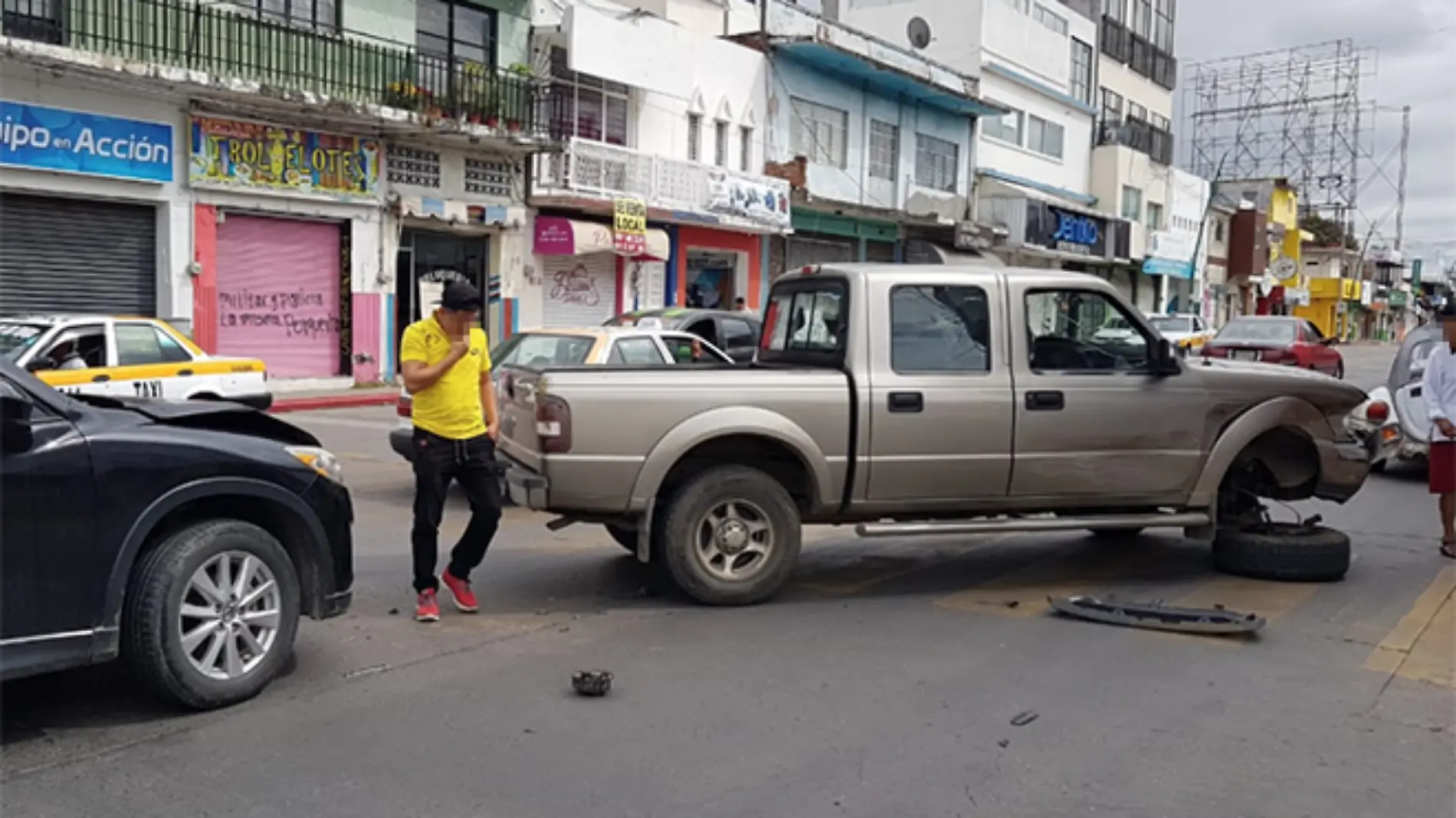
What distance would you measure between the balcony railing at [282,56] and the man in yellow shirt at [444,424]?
14.0m

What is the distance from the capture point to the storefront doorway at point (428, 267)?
76.8 ft

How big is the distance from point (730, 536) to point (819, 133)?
85.7 ft

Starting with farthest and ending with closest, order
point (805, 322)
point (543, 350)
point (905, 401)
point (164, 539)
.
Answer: point (543, 350), point (805, 322), point (905, 401), point (164, 539)

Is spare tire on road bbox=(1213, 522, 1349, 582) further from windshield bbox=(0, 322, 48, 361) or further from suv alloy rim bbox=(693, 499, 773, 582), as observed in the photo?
A: windshield bbox=(0, 322, 48, 361)

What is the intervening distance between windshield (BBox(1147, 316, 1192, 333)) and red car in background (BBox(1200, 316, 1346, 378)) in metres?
8.14

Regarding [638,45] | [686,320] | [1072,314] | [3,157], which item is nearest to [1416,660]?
[1072,314]

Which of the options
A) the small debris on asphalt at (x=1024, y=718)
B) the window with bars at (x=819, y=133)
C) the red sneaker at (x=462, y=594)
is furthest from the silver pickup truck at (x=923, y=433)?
the window with bars at (x=819, y=133)

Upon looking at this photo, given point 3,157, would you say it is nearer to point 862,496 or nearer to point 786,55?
point 862,496

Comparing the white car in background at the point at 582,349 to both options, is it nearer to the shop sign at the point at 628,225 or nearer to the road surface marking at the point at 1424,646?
the road surface marking at the point at 1424,646

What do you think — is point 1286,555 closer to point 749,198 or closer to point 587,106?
point 587,106

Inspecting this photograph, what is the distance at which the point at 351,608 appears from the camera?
6680 mm

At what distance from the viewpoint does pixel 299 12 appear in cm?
2047

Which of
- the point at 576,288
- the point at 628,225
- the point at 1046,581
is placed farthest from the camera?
the point at 576,288

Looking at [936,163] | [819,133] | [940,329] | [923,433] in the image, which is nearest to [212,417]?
[923,433]
